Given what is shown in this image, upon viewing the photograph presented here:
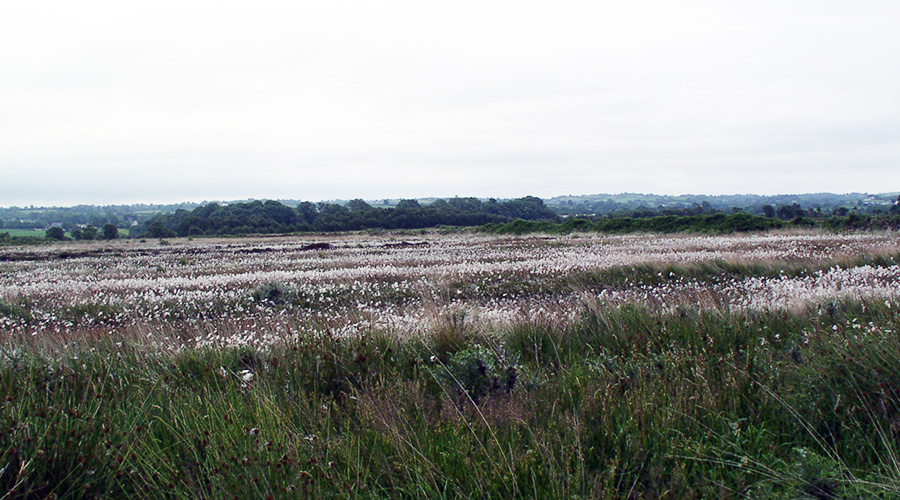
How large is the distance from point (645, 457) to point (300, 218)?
382ft

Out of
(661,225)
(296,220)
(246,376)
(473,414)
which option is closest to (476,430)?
(473,414)

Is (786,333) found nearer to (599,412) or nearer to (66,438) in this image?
(599,412)

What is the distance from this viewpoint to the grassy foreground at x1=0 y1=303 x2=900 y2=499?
102 inches

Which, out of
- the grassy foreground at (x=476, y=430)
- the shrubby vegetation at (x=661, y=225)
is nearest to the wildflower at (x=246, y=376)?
the grassy foreground at (x=476, y=430)

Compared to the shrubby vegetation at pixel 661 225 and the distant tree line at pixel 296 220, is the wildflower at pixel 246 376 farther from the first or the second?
the distant tree line at pixel 296 220

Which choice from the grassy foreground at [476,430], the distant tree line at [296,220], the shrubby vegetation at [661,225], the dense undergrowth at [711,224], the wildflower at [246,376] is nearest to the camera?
the grassy foreground at [476,430]

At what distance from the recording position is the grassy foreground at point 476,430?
2.59 meters

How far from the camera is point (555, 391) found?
3.72 m

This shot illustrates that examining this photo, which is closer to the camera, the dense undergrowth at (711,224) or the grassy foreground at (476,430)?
the grassy foreground at (476,430)

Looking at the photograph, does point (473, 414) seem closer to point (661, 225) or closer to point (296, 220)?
point (661, 225)

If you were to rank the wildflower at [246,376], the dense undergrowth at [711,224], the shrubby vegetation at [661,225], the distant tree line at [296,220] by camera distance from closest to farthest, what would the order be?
the wildflower at [246,376] → the dense undergrowth at [711,224] → the shrubby vegetation at [661,225] → the distant tree line at [296,220]

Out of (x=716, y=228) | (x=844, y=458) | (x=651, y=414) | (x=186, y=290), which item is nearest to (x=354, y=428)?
(x=651, y=414)

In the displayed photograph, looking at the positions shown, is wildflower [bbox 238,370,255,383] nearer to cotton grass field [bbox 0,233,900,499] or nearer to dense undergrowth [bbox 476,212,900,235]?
cotton grass field [bbox 0,233,900,499]

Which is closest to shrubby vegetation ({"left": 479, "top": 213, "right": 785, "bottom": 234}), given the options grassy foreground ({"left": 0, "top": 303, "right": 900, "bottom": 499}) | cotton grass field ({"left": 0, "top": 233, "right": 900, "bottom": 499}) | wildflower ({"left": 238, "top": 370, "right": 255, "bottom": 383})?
cotton grass field ({"left": 0, "top": 233, "right": 900, "bottom": 499})
